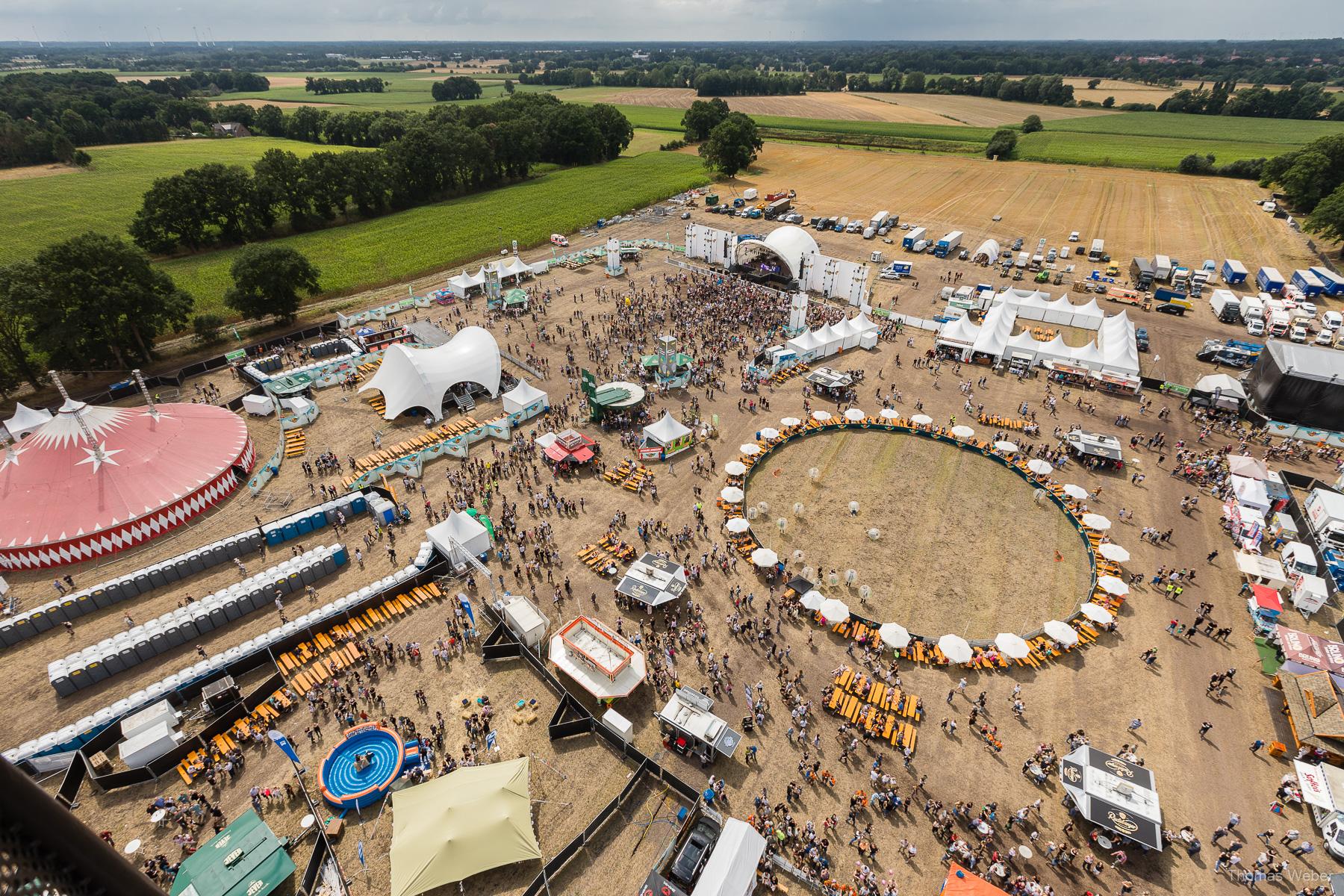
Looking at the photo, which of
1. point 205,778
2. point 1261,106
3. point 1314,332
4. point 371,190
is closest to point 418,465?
point 205,778

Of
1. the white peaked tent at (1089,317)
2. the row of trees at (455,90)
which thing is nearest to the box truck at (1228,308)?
the white peaked tent at (1089,317)

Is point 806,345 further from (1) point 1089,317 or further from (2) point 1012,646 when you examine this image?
(2) point 1012,646

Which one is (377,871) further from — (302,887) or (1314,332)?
(1314,332)

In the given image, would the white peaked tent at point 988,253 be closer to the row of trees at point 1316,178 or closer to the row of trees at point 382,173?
the row of trees at point 1316,178

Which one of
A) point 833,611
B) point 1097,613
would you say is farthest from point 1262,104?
point 833,611

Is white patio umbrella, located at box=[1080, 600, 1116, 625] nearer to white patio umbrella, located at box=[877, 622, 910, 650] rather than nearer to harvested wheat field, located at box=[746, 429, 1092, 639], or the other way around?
harvested wheat field, located at box=[746, 429, 1092, 639]

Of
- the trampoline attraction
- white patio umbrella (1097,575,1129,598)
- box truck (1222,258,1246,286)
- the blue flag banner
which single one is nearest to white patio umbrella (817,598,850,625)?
white patio umbrella (1097,575,1129,598)
